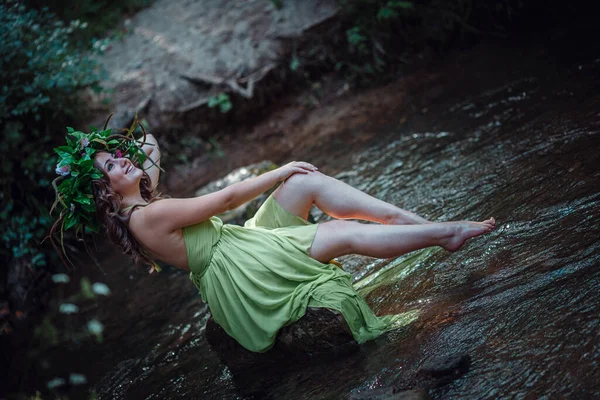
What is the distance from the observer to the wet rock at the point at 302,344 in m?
2.92

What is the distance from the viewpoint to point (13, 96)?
21.4ft

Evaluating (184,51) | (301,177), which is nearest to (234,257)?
(301,177)

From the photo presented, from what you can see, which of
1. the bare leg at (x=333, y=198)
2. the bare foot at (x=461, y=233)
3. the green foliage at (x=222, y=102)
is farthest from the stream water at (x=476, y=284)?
the green foliage at (x=222, y=102)

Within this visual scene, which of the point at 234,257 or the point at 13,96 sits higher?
the point at 13,96

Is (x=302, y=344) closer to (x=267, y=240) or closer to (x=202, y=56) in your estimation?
(x=267, y=240)

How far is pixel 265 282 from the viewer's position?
10.2 feet

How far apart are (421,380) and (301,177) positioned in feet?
4.51

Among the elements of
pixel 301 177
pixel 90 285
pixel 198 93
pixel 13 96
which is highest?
pixel 13 96

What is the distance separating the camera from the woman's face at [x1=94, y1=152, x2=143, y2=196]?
124 inches

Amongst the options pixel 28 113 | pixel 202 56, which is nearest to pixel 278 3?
pixel 202 56

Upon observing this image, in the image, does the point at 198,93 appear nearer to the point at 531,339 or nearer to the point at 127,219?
the point at 127,219

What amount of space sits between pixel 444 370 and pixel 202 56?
7.77 m

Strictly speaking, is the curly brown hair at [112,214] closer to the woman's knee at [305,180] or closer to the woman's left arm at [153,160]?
the woman's left arm at [153,160]

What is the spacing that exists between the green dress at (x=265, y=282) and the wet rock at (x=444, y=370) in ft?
1.89
